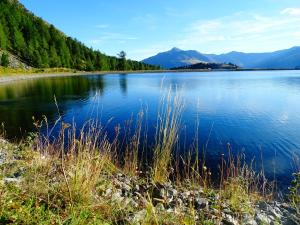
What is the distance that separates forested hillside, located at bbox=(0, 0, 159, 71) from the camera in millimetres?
106875

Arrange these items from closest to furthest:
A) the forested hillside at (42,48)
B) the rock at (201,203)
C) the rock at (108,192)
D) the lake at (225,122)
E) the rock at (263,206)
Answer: the rock at (108,192), the rock at (201,203), the rock at (263,206), the lake at (225,122), the forested hillside at (42,48)

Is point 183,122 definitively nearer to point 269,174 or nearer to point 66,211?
point 269,174

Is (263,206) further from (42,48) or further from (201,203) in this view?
(42,48)

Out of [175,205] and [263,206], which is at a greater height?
[175,205]

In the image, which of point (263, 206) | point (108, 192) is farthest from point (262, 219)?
point (108, 192)

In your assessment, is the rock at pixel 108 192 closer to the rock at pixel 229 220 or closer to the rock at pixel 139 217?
the rock at pixel 139 217

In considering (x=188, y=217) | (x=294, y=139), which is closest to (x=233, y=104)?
(x=294, y=139)

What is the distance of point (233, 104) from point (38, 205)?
97.2ft

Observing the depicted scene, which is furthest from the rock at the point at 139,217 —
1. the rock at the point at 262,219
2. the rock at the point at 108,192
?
the rock at the point at 262,219

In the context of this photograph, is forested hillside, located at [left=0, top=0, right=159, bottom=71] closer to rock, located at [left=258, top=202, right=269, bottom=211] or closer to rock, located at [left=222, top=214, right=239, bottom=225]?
rock, located at [left=258, top=202, right=269, bottom=211]

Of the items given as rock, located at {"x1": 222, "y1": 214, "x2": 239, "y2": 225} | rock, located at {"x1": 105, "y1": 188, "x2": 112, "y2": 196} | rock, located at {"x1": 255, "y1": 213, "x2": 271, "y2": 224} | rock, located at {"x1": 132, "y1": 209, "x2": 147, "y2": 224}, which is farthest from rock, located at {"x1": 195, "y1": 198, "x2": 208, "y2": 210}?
rock, located at {"x1": 105, "y1": 188, "x2": 112, "y2": 196}

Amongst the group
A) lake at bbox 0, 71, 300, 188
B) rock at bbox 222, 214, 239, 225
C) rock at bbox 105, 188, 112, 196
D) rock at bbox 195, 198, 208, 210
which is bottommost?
lake at bbox 0, 71, 300, 188

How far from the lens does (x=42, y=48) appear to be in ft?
376

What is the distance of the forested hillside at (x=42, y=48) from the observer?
107 metres
